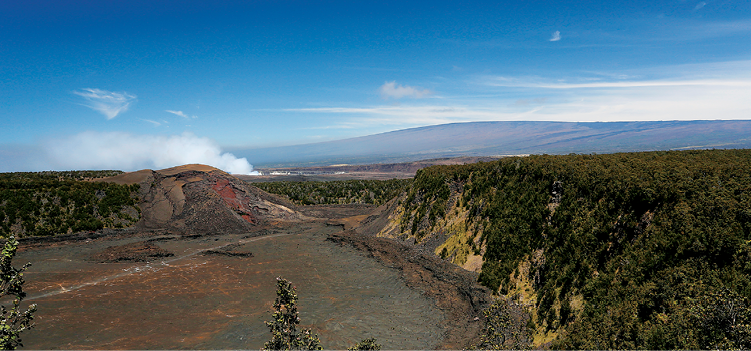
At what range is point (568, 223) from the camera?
17344 mm

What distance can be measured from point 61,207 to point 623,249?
52.1m

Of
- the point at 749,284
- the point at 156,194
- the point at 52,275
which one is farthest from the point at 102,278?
the point at 749,284

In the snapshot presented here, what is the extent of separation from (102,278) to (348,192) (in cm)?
4684

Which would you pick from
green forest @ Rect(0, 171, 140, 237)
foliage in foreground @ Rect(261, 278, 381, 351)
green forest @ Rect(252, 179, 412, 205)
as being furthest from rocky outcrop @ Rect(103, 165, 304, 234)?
foliage in foreground @ Rect(261, 278, 381, 351)

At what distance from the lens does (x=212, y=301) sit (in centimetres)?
1973

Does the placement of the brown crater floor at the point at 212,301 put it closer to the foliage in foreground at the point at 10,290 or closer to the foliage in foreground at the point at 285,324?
the foliage in foreground at the point at 285,324

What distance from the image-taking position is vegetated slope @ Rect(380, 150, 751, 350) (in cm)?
934

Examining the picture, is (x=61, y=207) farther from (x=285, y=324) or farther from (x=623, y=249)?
(x=623, y=249)

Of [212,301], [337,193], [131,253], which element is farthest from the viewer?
[337,193]

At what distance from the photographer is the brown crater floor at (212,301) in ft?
49.9

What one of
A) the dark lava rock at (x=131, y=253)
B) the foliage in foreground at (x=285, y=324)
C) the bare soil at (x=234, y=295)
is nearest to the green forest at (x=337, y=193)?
the bare soil at (x=234, y=295)

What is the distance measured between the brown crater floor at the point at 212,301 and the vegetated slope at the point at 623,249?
529cm

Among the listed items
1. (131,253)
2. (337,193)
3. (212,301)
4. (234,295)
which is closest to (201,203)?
(131,253)

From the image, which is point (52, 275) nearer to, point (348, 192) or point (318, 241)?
point (318, 241)
